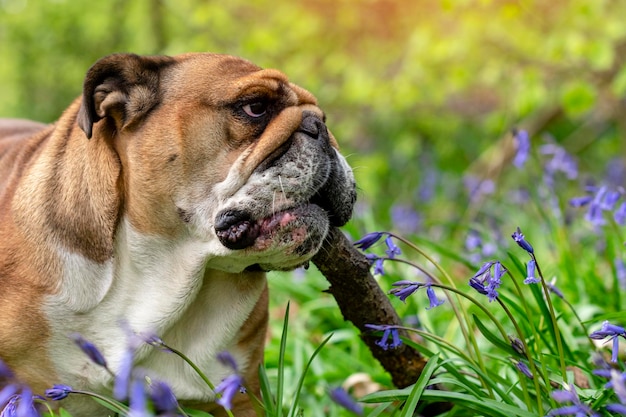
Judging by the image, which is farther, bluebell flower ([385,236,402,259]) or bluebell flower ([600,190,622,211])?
bluebell flower ([600,190,622,211])

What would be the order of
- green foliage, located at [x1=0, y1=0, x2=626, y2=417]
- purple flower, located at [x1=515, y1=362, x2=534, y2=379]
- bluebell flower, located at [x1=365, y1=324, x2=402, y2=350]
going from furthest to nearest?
green foliage, located at [x1=0, y1=0, x2=626, y2=417]
bluebell flower, located at [x1=365, y1=324, x2=402, y2=350]
purple flower, located at [x1=515, y1=362, x2=534, y2=379]

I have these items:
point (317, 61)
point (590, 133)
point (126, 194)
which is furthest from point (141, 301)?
point (590, 133)

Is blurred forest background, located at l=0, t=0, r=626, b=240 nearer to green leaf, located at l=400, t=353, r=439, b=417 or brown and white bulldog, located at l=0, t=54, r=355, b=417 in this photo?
brown and white bulldog, located at l=0, t=54, r=355, b=417

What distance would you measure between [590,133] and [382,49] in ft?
7.76

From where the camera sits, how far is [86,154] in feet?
8.79

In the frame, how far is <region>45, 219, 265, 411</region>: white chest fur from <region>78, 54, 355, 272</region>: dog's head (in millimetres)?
85

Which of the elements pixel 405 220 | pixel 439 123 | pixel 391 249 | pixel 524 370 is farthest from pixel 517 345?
pixel 439 123

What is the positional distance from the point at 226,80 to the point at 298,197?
0.46 m

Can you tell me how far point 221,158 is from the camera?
255 cm

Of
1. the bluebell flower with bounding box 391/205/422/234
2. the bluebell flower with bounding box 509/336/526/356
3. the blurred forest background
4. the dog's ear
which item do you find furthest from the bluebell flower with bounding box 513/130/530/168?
the bluebell flower with bounding box 391/205/422/234

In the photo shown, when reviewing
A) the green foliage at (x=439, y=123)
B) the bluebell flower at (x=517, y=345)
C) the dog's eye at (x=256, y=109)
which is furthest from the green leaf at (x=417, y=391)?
the dog's eye at (x=256, y=109)

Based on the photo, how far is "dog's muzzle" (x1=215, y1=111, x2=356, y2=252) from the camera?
2.48 meters

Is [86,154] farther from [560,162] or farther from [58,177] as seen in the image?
[560,162]

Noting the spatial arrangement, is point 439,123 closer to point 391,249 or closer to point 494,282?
point 391,249
